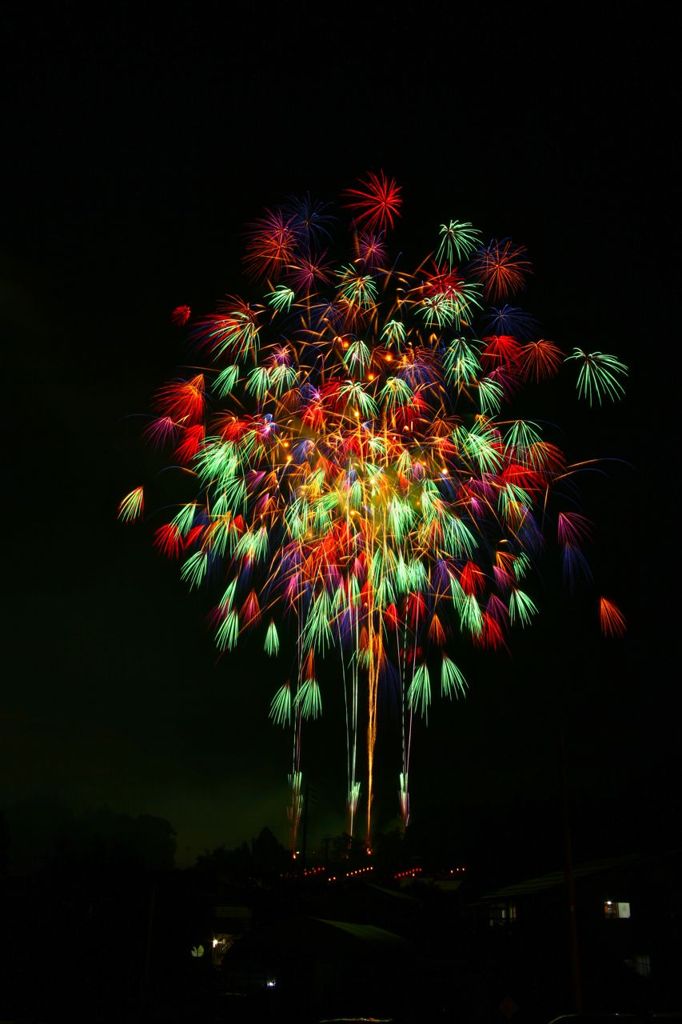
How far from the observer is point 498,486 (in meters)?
25.4

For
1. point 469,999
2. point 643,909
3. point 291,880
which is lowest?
point 469,999

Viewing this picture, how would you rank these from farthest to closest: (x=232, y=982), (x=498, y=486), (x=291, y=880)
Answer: (x=291, y=880) < (x=232, y=982) < (x=498, y=486)

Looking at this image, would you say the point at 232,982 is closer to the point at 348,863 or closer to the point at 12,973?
the point at 12,973

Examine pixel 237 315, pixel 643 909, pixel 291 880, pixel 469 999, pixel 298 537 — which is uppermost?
→ pixel 237 315

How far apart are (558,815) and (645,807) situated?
37.6ft

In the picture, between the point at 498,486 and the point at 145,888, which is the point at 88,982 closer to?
the point at 145,888

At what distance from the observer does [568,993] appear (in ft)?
95.8

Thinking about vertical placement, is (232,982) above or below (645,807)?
below

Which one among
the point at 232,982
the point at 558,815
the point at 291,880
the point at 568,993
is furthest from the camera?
the point at 558,815

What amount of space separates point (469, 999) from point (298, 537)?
16234 mm

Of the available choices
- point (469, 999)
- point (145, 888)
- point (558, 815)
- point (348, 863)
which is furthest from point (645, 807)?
point (469, 999)

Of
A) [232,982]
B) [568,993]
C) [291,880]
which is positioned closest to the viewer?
[568,993]

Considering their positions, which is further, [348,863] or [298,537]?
[348,863]

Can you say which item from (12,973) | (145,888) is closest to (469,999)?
(12,973)
